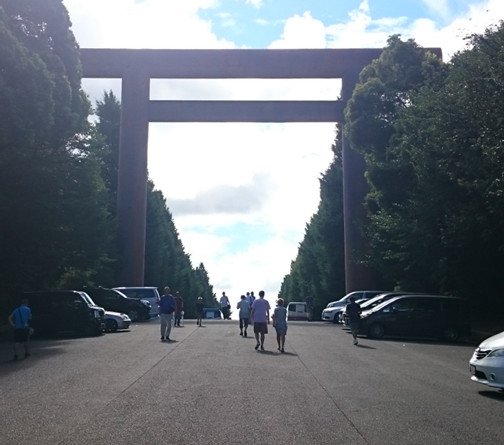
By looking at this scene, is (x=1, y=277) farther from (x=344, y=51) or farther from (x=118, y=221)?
(x=344, y=51)

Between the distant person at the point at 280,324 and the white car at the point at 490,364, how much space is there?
30.7 ft

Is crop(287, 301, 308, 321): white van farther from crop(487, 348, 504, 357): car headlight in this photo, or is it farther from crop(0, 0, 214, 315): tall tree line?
crop(487, 348, 504, 357): car headlight

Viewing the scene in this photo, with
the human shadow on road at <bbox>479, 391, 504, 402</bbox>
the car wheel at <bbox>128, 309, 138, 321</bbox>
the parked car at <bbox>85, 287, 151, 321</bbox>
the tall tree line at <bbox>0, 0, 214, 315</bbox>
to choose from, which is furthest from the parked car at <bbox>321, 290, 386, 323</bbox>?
the human shadow on road at <bbox>479, 391, 504, 402</bbox>

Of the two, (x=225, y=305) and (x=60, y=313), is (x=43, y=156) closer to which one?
(x=60, y=313)

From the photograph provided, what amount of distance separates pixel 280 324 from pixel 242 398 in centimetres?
1056

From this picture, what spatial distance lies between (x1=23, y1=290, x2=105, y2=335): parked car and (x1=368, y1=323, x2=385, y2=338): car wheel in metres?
10.4

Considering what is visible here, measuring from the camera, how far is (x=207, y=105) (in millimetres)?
53875

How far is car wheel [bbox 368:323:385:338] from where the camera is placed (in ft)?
98.4

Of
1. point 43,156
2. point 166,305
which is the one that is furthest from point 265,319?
point 43,156

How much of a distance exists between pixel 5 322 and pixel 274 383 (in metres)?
25.9

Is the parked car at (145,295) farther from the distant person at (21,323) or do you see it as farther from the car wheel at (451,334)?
the distant person at (21,323)

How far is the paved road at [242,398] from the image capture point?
9875 millimetres

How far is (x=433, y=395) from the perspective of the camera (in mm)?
13812

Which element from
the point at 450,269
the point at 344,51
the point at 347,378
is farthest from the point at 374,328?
the point at 344,51
